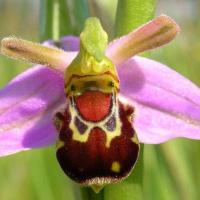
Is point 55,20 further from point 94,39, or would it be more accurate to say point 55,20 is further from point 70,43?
point 94,39

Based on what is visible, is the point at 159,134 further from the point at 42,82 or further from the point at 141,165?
the point at 42,82

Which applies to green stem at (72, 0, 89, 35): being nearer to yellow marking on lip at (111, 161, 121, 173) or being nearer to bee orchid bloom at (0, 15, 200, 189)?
bee orchid bloom at (0, 15, 200, 189)

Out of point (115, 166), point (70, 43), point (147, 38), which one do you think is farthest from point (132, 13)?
point (115, 166)

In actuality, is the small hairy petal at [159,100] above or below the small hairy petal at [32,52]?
below

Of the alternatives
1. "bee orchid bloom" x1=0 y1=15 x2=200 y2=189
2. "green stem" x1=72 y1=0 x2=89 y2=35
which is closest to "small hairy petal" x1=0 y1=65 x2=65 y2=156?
"bee orchid bloom" x1=0 y1=15 x2=200 y2=189

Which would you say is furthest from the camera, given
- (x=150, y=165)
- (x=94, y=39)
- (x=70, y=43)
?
(x=150, y=165)

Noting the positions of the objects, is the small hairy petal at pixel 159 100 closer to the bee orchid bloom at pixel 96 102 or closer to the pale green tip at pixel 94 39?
the bee orchid bloom at pixel 96 102

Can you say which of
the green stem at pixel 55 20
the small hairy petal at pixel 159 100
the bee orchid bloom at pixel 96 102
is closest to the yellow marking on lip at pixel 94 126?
the bee orchid bloom at pixel 96 102
